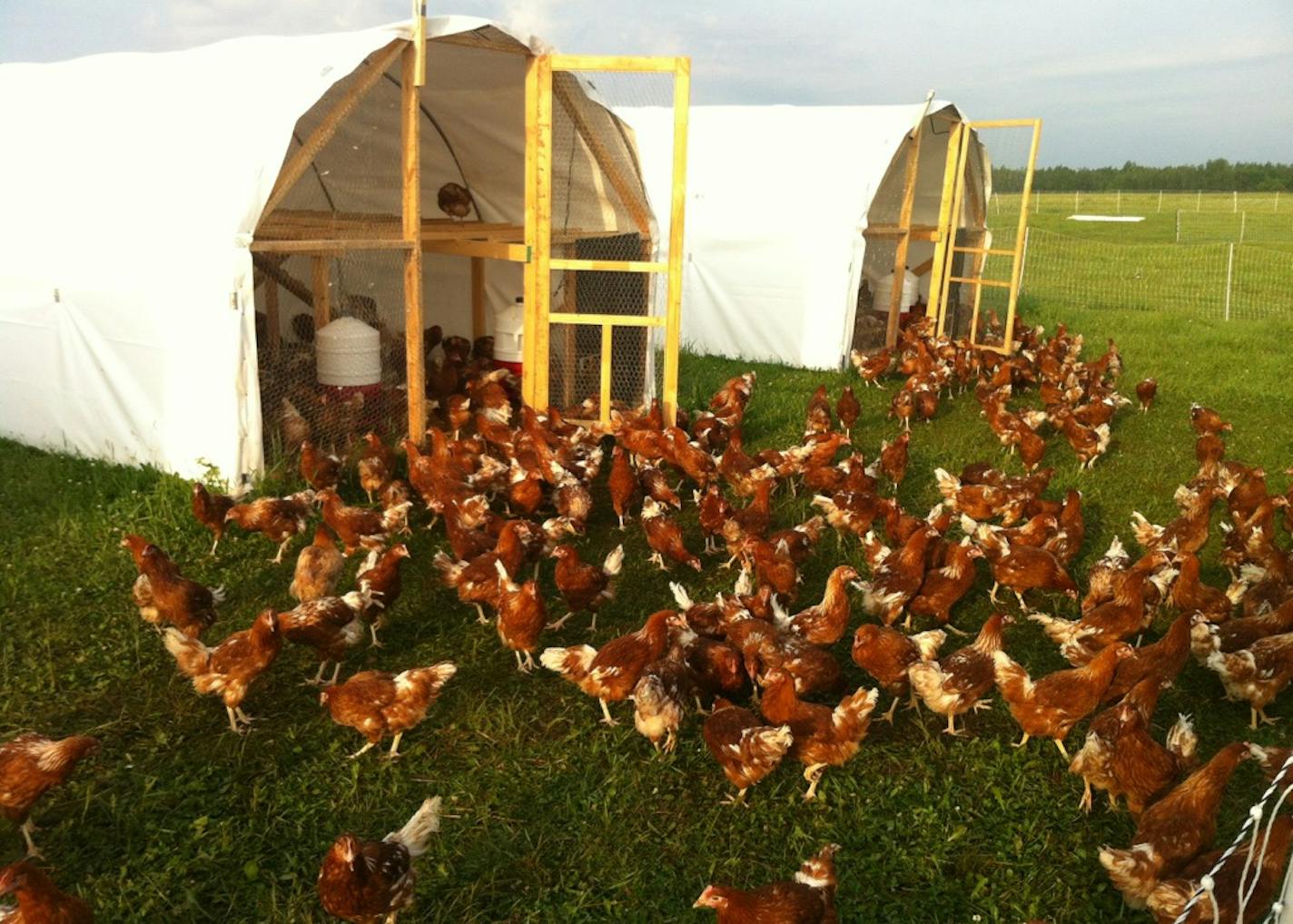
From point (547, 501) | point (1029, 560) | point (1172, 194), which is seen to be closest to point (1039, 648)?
point (1029, 560)

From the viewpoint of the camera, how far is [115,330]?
6844 millimetres

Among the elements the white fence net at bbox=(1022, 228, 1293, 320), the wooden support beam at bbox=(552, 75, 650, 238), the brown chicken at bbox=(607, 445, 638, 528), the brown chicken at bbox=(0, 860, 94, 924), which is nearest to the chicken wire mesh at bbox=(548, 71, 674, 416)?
the wooden support beam at bbox=(552, 75, 650, 238)

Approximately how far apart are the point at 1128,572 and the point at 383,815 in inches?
168

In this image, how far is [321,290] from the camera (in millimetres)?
8258

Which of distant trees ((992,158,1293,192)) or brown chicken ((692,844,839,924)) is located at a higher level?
distant trees ((992,158,1293,192))

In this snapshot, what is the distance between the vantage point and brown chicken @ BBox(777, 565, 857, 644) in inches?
193

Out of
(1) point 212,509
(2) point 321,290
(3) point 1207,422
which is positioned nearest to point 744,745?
(1) point 212,509

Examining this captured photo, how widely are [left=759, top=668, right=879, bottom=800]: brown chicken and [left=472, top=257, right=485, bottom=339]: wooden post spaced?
25.0 feet

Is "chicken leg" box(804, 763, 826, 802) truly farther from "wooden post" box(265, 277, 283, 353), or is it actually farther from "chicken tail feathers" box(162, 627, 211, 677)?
"wooden post" box(265, 277, 283, 353)

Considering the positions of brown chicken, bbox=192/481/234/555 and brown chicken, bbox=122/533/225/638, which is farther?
brown chicken, bbox=192/481/234/555

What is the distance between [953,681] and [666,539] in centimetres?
222

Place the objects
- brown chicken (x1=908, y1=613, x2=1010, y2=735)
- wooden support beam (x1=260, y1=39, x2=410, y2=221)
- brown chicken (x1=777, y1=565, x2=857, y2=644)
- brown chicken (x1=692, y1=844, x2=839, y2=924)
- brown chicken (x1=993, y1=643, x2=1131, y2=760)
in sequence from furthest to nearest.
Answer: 1. wooden support beam (x1=260, y1=39, x2=410, y2=221)
2. brown chicken (x1=777, y1=565, x2=857, y2=644)
3. brown chicken (x1=908, y1=613, x2=1010, y2=735)
4. brown chicken (x1=993, y1=643, x2=1131, y2=760)
5. brown chicken (x1=692, y1=844, x2=839, y2=924)

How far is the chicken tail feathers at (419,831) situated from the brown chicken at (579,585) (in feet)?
6.01

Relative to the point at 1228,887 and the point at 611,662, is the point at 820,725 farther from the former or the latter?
the point at 1228,887
